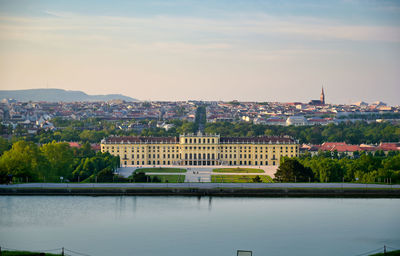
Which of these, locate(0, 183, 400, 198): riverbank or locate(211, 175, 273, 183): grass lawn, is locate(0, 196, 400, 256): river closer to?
locate(0, 183, 400, 198): riverbank

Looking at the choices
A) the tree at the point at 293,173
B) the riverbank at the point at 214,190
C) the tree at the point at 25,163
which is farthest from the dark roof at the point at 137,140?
the riverbank at the point at 214,190

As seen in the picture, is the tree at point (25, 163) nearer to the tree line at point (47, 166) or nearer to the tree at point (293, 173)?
the tree line at point (47, 166)

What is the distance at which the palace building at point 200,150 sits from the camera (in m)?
83.7

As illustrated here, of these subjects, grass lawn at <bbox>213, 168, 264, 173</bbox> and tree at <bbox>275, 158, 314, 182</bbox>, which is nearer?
tree at <bbox>275, 158, 314, 182</bbox>

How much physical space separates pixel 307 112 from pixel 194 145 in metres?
99.9

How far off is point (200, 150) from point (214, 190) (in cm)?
3185

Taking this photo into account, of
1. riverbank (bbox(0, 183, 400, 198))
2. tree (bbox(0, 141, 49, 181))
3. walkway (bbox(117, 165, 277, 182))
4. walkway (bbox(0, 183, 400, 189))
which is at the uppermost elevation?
tree (bbox(0, 141, 49, 181))

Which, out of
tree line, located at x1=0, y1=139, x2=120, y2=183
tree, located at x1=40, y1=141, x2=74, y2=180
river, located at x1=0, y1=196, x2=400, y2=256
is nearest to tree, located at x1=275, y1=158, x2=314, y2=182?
river, located at x1=0, y1=196, x2=400, y2=256

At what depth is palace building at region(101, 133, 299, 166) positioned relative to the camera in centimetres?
8369

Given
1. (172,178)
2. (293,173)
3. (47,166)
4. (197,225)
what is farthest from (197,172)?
(197,225)

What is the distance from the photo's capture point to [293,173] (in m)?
58.5

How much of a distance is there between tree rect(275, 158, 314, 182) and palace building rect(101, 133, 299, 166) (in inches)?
939

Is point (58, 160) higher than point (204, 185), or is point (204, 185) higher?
point (58, 160)

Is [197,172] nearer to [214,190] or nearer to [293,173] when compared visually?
[293,173]
